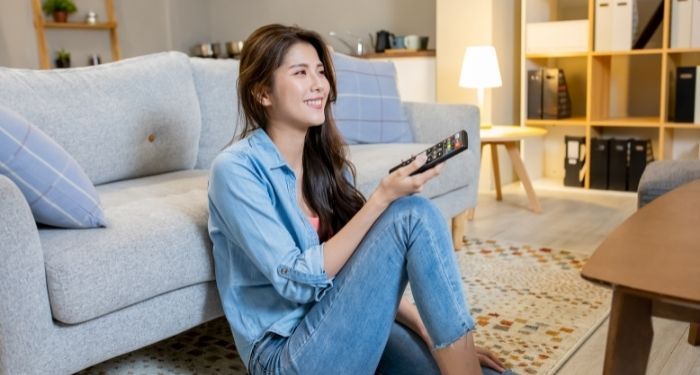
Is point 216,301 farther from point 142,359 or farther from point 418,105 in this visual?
point 418,105

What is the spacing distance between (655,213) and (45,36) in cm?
495

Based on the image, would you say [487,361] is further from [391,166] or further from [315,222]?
[391,166]

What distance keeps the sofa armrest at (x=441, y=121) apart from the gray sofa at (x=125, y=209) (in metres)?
0.13

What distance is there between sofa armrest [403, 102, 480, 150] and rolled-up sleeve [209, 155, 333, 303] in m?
1.68

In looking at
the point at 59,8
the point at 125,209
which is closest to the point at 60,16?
the point at 59,8

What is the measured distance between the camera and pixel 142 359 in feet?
6.00

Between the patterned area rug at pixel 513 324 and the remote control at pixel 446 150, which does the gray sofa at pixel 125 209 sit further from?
the remote control at pixel 446 150

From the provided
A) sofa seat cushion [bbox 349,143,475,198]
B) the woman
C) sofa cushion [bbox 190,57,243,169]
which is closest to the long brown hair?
the woman

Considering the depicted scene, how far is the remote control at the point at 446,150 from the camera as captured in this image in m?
1.24

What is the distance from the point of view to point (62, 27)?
5359 mm

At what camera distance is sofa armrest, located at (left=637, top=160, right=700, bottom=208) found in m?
2.05

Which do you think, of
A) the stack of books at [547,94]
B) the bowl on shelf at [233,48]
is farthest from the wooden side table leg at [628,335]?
the bowl on shelf at [233,48]

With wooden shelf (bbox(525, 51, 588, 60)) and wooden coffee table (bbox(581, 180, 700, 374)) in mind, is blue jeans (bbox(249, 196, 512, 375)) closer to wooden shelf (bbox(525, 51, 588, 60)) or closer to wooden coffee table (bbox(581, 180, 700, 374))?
wooden coffee table (bbox(581, 180, 700, 374))

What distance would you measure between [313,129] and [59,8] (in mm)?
4424
